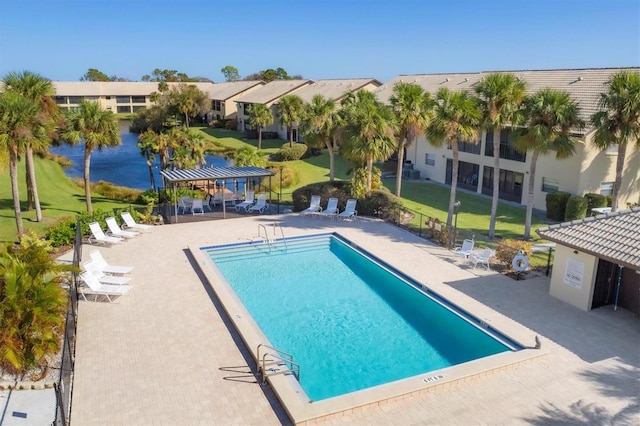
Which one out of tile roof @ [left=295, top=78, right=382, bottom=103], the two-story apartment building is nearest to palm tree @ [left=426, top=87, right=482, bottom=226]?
the two-story apartment building

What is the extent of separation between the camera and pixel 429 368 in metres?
12.4

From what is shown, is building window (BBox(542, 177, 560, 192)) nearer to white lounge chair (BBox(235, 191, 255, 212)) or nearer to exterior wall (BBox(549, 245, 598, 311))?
exterior wall (BBox(549, 245, 598, 311))

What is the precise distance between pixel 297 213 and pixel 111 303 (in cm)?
1323

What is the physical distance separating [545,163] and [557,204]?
319cm

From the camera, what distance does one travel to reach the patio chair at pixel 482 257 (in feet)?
60.4

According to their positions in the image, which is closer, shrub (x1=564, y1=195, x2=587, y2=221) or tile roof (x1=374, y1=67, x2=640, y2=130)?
shrub (x1=564, y1=195, x2=587, y2=221)

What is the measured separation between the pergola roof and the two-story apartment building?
1040 cm

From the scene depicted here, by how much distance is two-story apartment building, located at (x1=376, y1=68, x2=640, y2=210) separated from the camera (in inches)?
1038

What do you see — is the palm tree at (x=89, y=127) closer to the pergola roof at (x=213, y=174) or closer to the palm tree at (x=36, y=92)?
the palm tree at (x=36, y=92)

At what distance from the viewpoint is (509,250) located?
60.5ft

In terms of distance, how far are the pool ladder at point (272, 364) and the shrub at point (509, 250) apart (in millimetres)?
10059

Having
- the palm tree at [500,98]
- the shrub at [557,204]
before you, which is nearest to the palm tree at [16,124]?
the palm tree at [500,98]

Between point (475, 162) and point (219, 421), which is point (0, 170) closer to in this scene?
point (219, 421)

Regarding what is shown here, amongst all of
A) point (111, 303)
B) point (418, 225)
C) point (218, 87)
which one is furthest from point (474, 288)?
point (218, 87)
